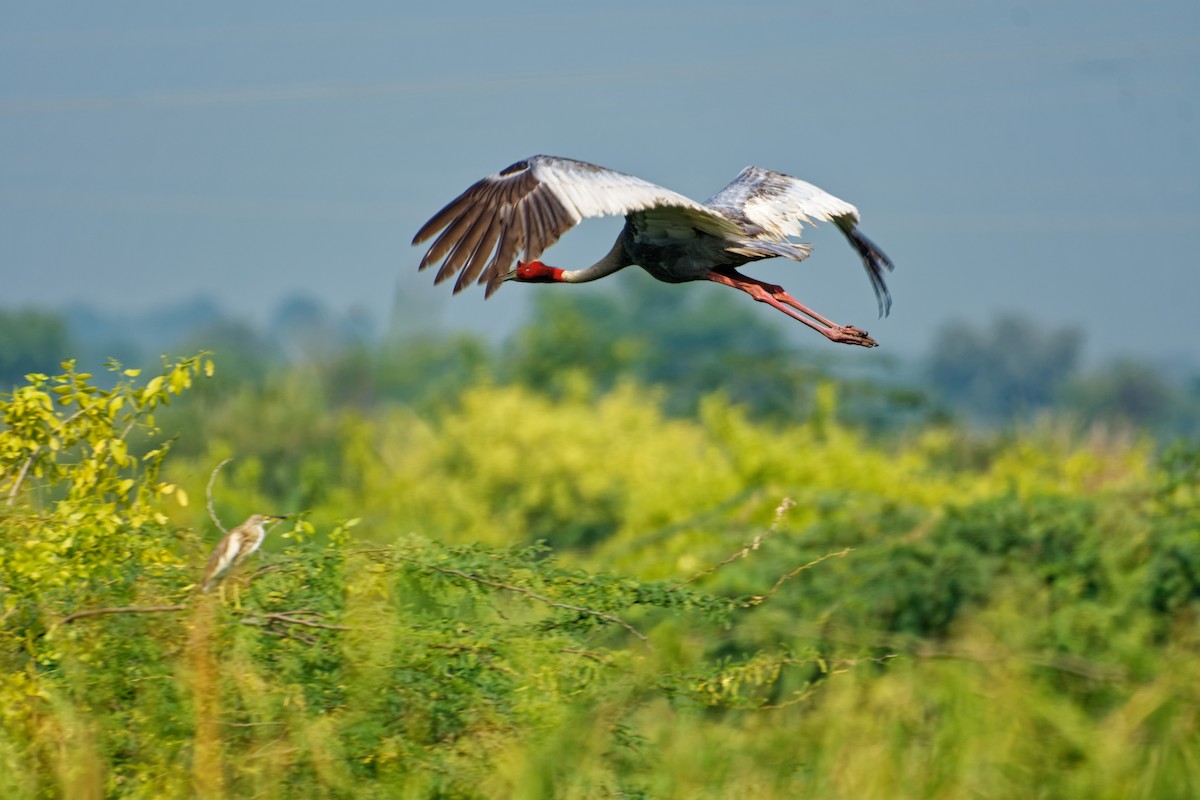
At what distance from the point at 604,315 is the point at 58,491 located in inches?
3942

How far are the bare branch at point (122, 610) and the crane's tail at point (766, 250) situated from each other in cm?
353

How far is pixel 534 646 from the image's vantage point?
6.93 metres

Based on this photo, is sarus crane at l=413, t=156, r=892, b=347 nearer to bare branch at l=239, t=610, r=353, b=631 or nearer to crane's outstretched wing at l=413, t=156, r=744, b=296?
crane's outstretched wing at l=413, t=156, r=744, b=296

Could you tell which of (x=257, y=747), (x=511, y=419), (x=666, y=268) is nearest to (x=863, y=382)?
(x=511, y=419)

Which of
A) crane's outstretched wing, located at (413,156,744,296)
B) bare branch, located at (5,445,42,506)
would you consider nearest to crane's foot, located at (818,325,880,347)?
crane's outstretched wing, located at (413,156,744,296)

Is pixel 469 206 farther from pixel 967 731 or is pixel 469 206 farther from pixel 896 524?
pixel 896 524

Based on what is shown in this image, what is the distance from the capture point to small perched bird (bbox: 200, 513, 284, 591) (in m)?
6.55

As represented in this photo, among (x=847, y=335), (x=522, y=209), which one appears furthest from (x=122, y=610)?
(x=847, y=335)

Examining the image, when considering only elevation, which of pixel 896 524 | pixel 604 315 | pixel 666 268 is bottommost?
pixel 604 315

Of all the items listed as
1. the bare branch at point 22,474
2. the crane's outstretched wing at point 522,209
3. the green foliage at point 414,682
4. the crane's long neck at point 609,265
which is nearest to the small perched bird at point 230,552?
the green foliage at point 414,682

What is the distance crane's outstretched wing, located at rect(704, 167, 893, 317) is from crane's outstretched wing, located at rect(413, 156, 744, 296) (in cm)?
154

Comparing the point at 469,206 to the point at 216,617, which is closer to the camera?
the point at 216,617

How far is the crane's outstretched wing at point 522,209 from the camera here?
25.0 ft

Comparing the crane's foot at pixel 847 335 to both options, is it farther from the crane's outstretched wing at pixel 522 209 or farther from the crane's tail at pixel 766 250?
the crane's outstretched wing at pixel 522 209
